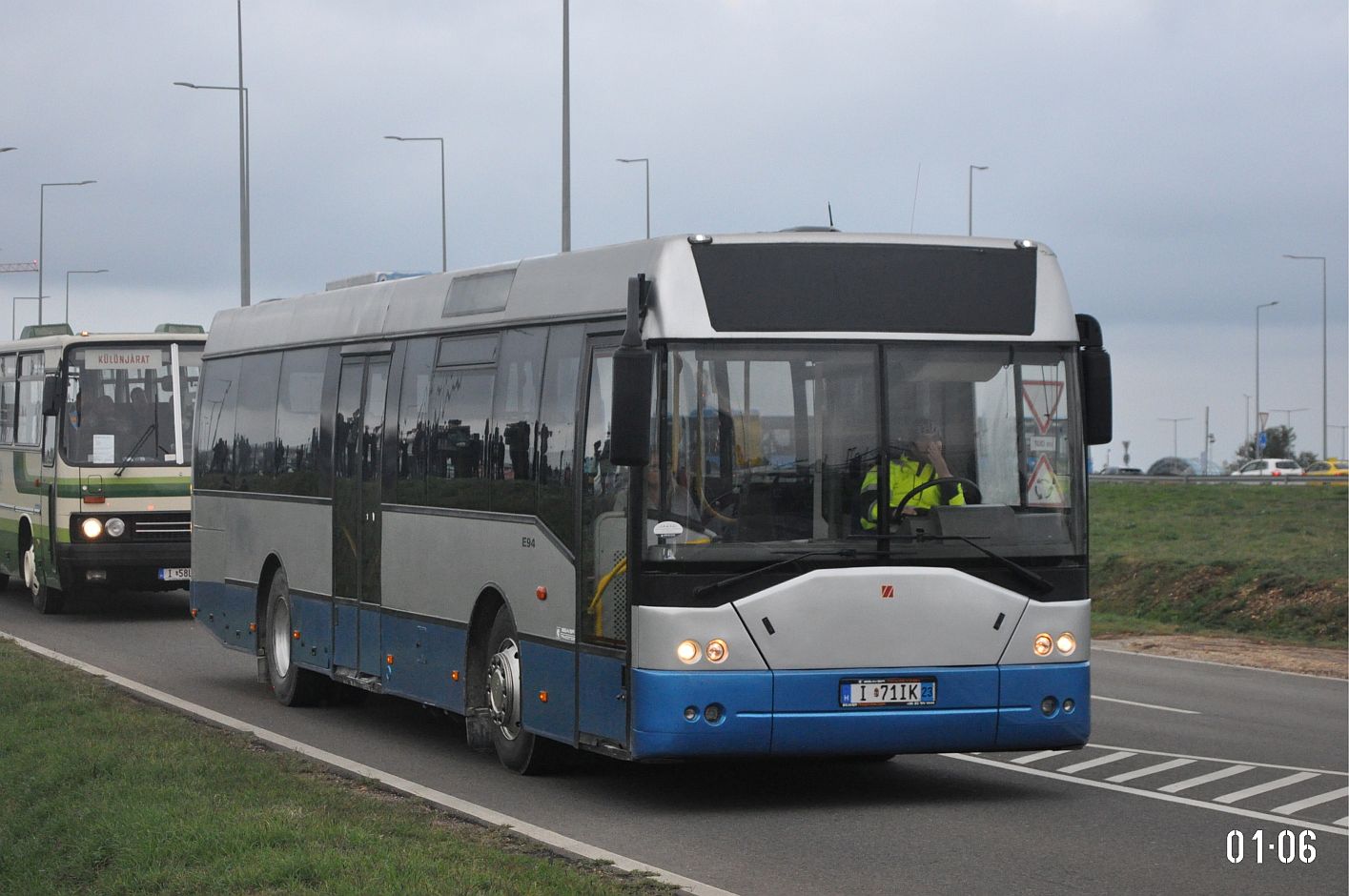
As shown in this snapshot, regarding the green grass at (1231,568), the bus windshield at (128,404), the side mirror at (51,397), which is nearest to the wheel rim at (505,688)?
the bus windshield at (128,404)

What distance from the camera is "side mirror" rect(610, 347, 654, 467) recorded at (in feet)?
35.1

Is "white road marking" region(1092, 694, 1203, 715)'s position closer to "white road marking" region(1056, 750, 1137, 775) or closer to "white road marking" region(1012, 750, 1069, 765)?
"white road marking" region(1056, 750, 1137, 775)

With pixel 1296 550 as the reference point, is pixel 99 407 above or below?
above

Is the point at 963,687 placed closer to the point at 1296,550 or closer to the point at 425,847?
the point at 425,847

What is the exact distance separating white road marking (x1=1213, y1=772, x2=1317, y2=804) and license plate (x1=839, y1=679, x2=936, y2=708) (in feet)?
5.71

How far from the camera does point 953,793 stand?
12.1 meters

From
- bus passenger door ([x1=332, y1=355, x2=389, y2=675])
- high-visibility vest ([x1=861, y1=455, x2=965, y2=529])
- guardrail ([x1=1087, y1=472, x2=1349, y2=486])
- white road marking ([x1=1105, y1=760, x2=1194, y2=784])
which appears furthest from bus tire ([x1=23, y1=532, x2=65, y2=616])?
guardrail ([x1=1087, y1=472, x2=1349, y2=486])

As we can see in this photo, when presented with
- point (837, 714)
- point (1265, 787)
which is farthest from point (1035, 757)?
point (837, 714)

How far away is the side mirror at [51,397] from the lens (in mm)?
25547

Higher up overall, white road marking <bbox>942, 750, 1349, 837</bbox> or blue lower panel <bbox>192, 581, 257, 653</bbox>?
blue lower panel <bbox>192, 581, 257, 653</bbox>

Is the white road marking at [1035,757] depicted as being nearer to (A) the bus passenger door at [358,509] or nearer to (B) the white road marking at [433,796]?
(B) the white road marking at [433,796]

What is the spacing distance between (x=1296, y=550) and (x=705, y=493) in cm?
2255

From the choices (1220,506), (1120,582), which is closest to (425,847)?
(1120,582)

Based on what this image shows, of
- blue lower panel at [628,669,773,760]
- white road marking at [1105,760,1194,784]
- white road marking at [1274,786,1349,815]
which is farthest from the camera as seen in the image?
white road marking at [1105,760,1194,784]
